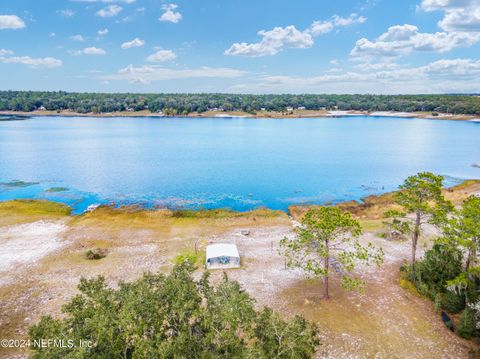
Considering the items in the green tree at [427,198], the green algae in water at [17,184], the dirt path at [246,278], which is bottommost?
the dirt path at [246,278]

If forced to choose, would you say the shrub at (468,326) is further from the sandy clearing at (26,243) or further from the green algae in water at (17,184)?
the green algae in water at (17,184)

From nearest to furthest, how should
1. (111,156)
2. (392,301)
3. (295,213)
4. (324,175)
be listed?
(392,301) → (295,213) → (324,175) → (111,156)

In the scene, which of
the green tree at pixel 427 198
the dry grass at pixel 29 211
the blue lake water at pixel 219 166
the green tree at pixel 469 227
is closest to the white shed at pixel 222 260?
the green tree at pixel 427 198

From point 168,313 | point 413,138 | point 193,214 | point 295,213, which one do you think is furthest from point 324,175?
point 413,138

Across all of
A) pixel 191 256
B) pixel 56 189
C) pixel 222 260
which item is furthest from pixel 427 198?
pixel 56 189

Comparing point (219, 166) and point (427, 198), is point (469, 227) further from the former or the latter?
point (219, 166)

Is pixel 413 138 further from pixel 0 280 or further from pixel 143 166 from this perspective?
pixel 0 280

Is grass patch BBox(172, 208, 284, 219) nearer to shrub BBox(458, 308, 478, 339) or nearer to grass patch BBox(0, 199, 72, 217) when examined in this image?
grass patch BBox(0, 199, 72, 217)
